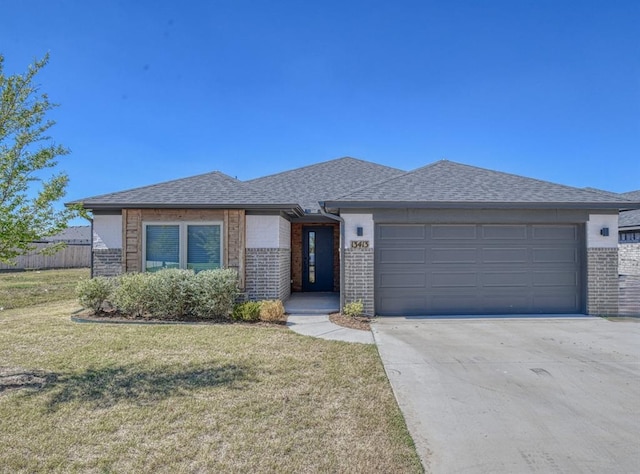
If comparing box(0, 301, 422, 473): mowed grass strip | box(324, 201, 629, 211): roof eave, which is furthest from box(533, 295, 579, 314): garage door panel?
box(0, 301, 422, 473): mowed grass strip

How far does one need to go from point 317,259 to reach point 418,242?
15.7 ft

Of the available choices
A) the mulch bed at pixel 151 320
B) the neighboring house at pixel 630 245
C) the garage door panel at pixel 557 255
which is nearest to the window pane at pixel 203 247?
the mulch bed at pixel 151 320

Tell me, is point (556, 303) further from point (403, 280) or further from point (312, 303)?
point (312, 303)

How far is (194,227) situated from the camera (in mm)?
9164

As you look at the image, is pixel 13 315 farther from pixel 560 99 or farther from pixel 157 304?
pixel 560 99

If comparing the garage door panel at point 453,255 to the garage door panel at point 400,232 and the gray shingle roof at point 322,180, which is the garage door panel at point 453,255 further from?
the gray shingle roof at point 322,180

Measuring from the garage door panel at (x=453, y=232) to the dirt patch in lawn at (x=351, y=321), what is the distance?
2696mm

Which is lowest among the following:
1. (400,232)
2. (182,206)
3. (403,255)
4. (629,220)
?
(403,255)

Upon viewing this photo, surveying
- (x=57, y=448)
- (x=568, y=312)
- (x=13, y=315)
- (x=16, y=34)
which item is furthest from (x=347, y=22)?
(x=13, y=315)

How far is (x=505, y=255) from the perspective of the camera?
8805 mm

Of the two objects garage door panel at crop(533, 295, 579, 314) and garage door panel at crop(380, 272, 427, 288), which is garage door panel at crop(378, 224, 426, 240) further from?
garage door panel at crop(533, 295, 579, 314)

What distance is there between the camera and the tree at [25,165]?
14.3 feet

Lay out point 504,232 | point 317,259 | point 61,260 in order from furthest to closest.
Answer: point 61,260
point 317,259
point 504,232

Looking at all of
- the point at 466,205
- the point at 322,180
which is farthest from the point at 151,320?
the point at 322,180
